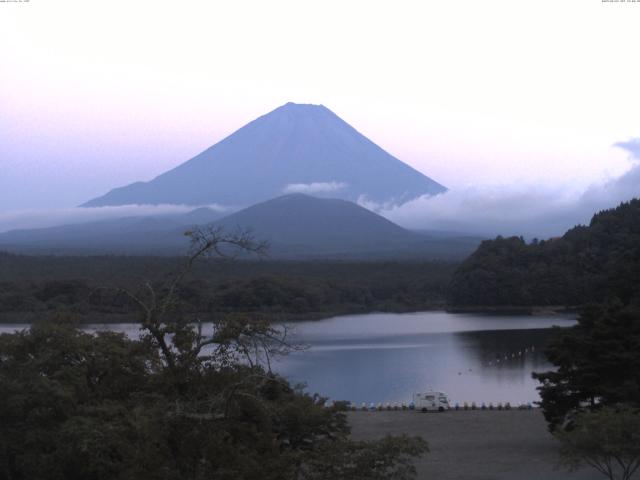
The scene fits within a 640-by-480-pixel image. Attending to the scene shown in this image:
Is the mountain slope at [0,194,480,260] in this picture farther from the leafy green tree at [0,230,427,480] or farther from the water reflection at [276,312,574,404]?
the leafy green tree at [0,230,427,480]

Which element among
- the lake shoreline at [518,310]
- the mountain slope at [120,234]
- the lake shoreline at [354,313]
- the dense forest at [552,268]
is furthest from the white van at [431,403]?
the mountain slope at [120,234]

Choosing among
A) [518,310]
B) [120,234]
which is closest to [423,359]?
[518,310]

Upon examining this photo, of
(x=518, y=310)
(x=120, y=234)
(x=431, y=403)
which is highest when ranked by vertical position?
(x=120, y=234)

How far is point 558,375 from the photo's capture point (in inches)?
449

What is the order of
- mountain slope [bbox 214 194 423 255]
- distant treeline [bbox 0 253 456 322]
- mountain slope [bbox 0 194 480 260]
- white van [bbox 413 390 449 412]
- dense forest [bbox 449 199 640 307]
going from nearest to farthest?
1. white van [bbox 413 390 449 412]
2. distant treeline [bbox 0 253 456 322]
3. dense forest [bbox 449 199 640 307]
4. mountain slope [bbox 0 194 480 260]
5. mountain slope [bbox 214 194 423 255]

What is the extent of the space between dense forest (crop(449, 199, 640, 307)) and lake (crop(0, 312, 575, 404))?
544 cm

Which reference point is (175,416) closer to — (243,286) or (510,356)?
(510,356)

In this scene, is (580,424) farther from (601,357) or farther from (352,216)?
(352,216)

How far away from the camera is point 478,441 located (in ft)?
39.6

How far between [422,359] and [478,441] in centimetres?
1263

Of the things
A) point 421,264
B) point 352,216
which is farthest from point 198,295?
point 352,216

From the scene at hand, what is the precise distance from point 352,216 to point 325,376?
83.0 m

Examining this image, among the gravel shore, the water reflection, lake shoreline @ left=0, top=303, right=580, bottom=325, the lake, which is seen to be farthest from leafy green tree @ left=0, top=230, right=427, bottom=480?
lake shoreline @ left=0, top=303, right=580, bottom=325

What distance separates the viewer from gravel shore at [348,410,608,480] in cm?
996
